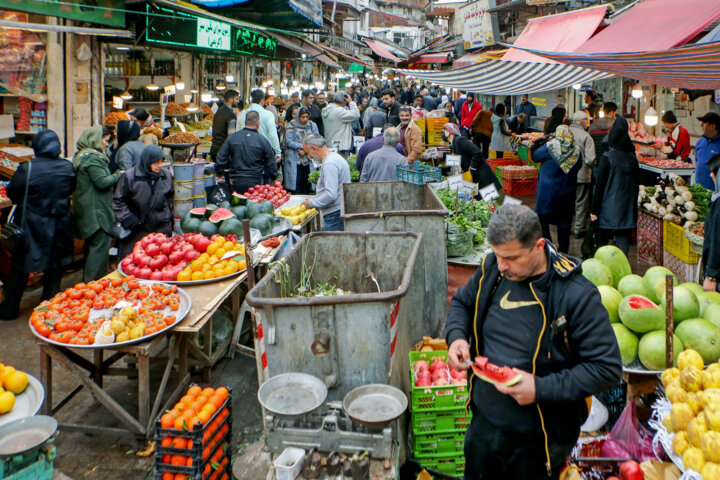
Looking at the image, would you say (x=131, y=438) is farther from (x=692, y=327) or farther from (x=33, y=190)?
(x=692, y=327)

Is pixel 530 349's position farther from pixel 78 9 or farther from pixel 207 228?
pixel 78 9

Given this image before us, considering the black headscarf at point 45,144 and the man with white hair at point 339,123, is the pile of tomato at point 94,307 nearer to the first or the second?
the black headscarf at point 45,144

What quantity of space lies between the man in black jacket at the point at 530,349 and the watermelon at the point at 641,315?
1.42 meters

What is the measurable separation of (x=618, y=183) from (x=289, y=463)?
605 centimetres

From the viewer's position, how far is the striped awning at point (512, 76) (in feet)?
30.1

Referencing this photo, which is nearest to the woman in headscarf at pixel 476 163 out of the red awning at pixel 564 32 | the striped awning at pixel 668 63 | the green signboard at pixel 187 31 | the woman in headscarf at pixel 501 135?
the red awning at pixel 564 32

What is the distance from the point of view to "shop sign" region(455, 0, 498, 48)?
21250 millimetres

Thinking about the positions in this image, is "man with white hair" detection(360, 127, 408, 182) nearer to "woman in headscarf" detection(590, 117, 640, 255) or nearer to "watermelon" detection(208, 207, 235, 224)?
"watermelon" detection(208, 207, 235, 224)

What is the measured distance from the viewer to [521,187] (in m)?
12.8

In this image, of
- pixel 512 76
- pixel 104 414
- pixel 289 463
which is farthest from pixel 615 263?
pixel 512 76

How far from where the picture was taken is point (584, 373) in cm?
251

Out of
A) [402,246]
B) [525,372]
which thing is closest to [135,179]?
[402,246]

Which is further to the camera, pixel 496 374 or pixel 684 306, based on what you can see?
pixel 684 306

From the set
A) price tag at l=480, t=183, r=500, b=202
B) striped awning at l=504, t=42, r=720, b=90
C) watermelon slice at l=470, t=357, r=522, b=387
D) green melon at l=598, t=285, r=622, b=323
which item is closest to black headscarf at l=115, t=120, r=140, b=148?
price tag at l=480, t=183, r=500, b=202
